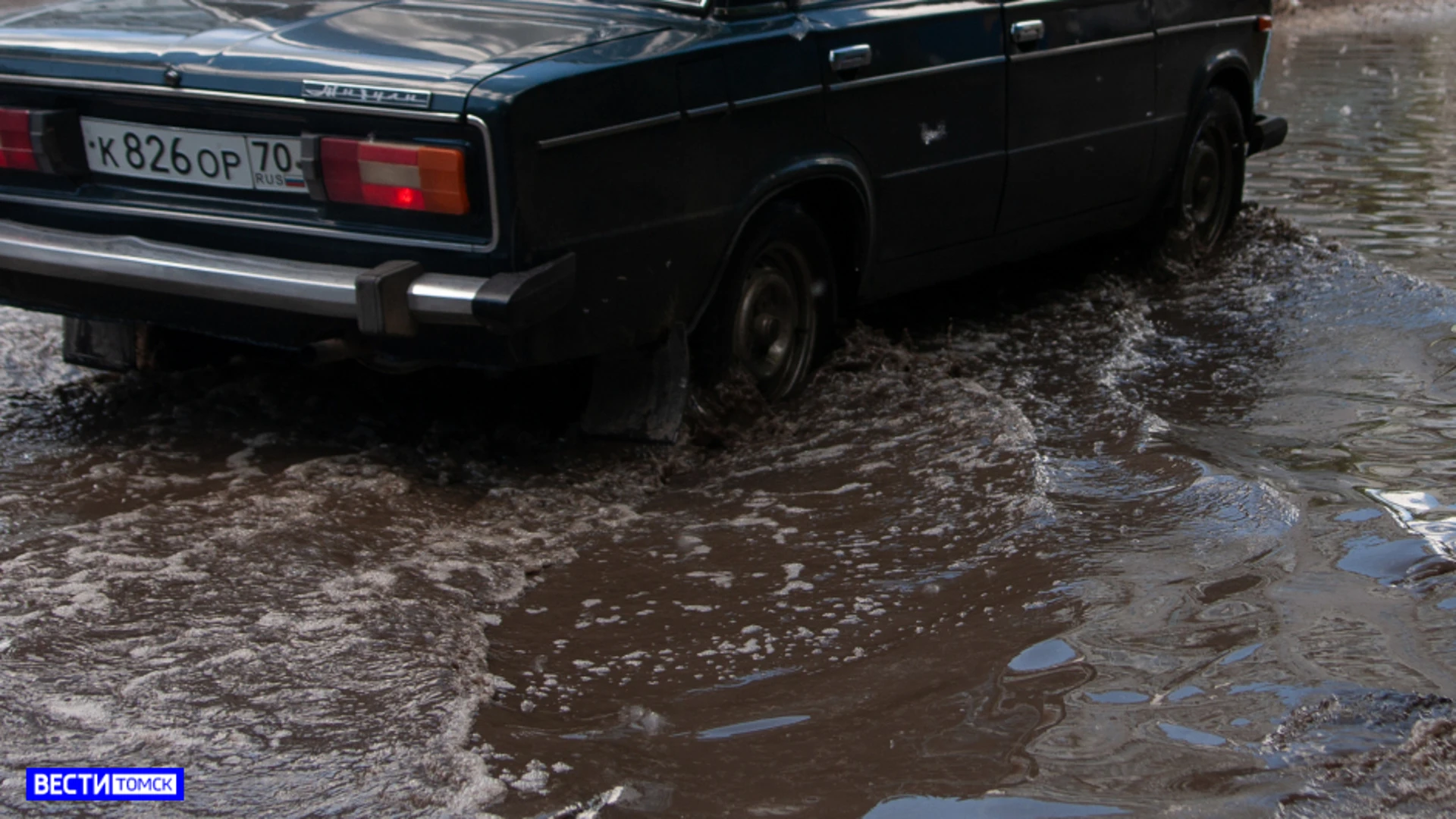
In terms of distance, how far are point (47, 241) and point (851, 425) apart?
2.06 meters

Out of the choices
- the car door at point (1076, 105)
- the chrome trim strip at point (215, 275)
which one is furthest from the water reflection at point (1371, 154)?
the chrome trim strip at point (215, 275)

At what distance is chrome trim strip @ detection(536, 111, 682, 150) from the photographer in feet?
10.8

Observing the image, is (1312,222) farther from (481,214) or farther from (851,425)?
(481,214)

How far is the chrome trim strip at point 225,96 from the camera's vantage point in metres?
3.22

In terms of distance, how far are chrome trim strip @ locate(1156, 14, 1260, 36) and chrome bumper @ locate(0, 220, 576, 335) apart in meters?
3.05

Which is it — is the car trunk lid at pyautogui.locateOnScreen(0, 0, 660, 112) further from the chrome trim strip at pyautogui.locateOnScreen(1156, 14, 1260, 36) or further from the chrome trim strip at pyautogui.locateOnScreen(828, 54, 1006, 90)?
the chrome trim strip at pyautogui.locateOnScreen(1156, 14, 1260, 36)

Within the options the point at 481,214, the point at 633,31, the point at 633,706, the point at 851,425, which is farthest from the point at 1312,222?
the point at 633,706

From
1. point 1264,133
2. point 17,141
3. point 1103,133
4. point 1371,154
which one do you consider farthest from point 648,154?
point 1371,154

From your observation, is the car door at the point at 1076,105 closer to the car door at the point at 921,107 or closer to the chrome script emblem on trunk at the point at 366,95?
the car door at the point at 921,107

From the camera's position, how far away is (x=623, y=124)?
3.44m

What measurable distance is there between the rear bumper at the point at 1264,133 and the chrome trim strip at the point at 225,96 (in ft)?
14.1

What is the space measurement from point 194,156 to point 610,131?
3.20ft

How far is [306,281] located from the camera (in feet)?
10.9

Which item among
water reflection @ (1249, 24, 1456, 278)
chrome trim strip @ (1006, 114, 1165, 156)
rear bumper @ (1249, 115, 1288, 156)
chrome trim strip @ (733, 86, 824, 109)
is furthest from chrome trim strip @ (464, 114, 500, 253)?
rear bumper @ (1249, 115, 1288, 156)
